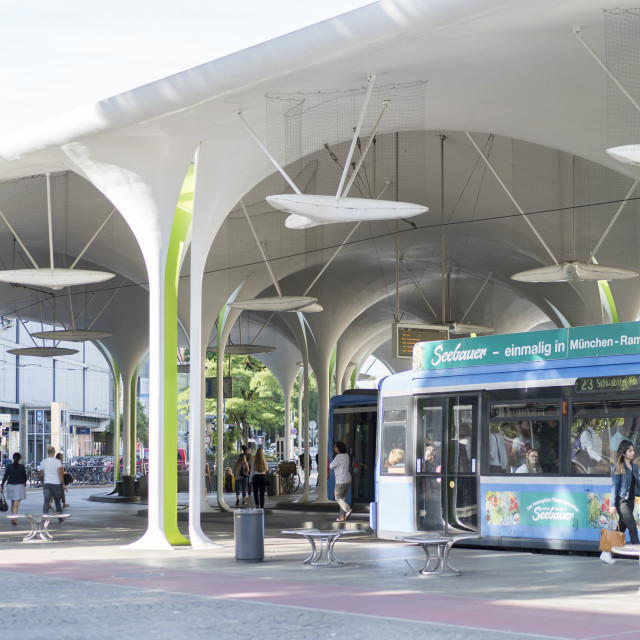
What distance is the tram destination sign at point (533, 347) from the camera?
14188mm

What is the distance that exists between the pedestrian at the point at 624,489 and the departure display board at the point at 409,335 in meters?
10.6

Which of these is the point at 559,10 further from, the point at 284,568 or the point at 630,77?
the point at 284,568

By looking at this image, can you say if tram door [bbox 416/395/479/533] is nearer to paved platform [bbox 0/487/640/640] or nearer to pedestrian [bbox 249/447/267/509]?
paved platform [bbox 0/487/640/640]

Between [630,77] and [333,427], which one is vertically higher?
[630,77]

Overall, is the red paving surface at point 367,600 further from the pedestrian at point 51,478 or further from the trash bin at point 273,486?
the trash bin at point 273,486

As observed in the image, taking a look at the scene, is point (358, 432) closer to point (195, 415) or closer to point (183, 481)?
point (183, 481)

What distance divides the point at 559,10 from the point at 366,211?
3.32 m

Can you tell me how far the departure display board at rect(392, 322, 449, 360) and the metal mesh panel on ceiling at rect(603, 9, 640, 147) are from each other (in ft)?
27.6

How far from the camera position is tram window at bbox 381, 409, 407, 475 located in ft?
55.5

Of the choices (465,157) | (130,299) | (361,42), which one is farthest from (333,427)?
(361,42)

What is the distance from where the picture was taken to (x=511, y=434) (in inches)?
600

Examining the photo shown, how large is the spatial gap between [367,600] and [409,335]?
48.1 feet

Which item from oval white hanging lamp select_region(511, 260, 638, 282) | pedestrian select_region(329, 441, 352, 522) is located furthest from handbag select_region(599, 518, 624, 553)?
pedestrian select_region(329, 441, 352, 522)

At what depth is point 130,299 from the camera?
36.4m
